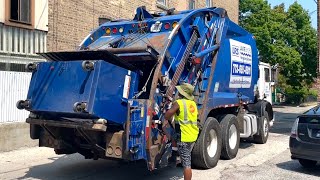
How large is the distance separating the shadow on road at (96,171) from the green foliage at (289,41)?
2730 centimetres

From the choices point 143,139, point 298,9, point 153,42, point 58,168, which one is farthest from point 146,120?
point 298,9

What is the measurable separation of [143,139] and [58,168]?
2950 mm

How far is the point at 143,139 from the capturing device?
6188 millimetres

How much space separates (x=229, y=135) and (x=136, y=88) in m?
3.24

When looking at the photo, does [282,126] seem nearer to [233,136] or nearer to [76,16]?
[233,136]

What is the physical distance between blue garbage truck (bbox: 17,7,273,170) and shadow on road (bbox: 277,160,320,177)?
118 cm

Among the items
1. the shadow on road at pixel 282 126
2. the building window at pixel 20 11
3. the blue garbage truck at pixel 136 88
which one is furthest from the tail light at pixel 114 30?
the shadow on road at pixel 282 126

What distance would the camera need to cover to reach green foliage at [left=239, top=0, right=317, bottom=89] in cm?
3478

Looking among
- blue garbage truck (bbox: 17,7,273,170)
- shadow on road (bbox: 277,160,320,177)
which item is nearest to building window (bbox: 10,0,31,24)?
blue garbage truck (bbox: 17,7,273,170)

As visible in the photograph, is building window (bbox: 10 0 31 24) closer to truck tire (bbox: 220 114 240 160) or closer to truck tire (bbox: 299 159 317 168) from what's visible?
truck tire (bbox: 220 114 240 160)

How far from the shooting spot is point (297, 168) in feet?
27.7

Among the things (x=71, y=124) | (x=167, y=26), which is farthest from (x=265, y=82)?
(x=71, y=124)

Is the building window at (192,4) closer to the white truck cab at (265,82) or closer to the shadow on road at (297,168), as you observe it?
the white truck cab at (265,82)

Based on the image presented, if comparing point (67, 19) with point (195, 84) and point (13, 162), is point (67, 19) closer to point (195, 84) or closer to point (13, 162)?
point (13, 162)
